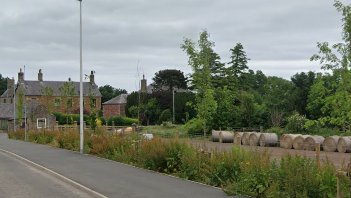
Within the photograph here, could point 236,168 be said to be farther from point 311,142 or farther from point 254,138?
point 254,138

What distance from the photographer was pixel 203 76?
47.3 meters

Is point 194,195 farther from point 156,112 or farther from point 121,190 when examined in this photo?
point 156,112

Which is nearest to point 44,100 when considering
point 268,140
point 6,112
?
point 6,112

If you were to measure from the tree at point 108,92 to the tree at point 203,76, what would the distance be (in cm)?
9407

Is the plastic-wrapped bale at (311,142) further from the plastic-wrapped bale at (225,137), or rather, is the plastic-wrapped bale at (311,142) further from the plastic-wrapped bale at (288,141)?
the plastic-wrapped bale at (225,137)

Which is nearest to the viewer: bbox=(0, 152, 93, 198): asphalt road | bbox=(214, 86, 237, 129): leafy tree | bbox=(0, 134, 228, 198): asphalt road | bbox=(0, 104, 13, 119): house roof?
bbox=(0, 134, 228, 198): asphalt road

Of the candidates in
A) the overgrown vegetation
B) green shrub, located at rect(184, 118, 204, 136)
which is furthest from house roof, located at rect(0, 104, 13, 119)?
the overgrown vegetation

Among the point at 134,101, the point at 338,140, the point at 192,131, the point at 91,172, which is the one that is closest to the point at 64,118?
the point at 134,101

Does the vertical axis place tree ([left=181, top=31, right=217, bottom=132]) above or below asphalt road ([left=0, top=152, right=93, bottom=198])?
above

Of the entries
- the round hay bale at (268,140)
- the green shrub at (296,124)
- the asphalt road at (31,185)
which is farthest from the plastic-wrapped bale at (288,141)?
the asphalt road at (31,185)

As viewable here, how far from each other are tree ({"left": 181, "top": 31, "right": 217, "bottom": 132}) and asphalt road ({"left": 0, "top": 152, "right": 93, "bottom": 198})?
2588cm

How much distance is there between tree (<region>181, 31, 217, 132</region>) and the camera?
1842 inches

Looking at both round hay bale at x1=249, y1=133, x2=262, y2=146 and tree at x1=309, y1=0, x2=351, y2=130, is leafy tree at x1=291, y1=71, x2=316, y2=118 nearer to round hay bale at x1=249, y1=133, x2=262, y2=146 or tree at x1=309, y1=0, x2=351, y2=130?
round hay bale at x1=249, y1=133, x2=262, y2=146

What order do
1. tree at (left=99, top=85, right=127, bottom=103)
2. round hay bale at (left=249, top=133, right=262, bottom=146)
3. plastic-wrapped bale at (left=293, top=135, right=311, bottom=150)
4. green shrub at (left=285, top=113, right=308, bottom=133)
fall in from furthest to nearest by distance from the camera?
tree at (left=99, top=85, right=127, bottom=103) < green shrub at (left=285, top=113, right=308, bottom=133) < round hay bale at (left=249, top=133, right=262, bottom=146) < plastic-wrapped bale at (left=293, top=135, right=311, bottom=150)
